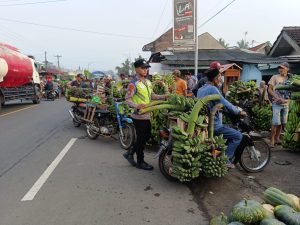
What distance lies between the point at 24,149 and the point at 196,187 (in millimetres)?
4617

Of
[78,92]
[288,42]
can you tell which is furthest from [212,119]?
[288,42]

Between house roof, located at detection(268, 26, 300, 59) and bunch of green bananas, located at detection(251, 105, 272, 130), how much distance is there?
7396mm

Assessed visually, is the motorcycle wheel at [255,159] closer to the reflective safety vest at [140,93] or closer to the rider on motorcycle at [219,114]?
the rider on motorcycle at [219,114]

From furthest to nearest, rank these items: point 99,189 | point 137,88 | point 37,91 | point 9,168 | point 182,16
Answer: point 37,91
point 182,16
point 9,168
point 137,88
point 99,189

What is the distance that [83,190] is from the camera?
5039 mm

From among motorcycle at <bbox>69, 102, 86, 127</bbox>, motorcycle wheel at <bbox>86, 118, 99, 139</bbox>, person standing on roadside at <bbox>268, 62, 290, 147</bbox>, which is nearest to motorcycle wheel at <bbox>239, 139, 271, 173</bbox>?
person standing on roadside at <bbox>268, 62, 290, 147</bbox>

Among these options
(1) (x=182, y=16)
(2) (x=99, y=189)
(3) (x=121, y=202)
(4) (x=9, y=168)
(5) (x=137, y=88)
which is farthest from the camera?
(1) (x=182, y=16)

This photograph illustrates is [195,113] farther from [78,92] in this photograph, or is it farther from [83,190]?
[78,92]

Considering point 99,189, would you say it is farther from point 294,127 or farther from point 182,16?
point 182,16

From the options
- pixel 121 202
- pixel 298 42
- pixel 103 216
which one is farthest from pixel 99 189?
pixel 298 42

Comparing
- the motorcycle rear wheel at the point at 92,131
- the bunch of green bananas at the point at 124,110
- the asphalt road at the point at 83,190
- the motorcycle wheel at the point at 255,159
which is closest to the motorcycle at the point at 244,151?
the motorcycle wheel at the point at 255,159

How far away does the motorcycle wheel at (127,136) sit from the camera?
7438 millimetres

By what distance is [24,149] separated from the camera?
7.86 meters

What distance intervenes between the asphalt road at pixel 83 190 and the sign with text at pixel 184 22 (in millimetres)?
7761
